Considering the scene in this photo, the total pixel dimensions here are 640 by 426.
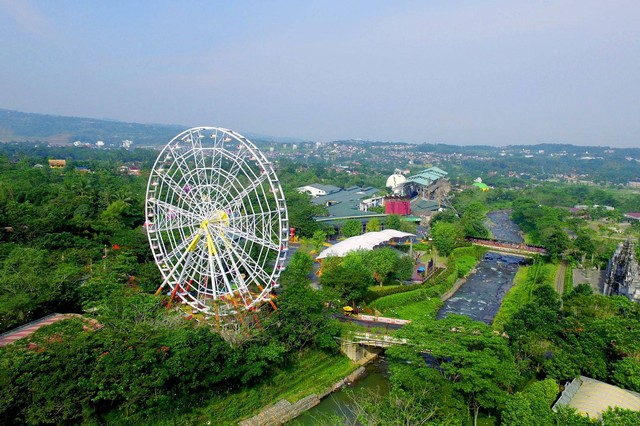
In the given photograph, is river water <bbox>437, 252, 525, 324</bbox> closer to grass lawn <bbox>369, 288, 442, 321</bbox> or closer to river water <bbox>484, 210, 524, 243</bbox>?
grass lawn <bbox>369, 288, 442, 321</bbox>

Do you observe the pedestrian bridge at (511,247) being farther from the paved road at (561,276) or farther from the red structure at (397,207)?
the red structure at (397,207)

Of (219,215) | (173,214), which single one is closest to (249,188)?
(219,215)

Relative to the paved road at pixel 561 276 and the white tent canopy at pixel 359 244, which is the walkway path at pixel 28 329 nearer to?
the white tent canopy at pixel 359 244

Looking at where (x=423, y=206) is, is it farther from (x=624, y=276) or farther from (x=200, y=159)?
(x=200, y=159)

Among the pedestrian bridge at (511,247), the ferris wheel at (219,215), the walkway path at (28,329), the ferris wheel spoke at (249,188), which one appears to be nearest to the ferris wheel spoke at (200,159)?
the ferris wheel at (219,215)

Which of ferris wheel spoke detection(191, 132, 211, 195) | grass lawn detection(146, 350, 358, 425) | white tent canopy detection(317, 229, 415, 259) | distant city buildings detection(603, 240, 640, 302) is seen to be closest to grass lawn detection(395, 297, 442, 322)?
white tent canopy detection(317, 229, 415, 259)

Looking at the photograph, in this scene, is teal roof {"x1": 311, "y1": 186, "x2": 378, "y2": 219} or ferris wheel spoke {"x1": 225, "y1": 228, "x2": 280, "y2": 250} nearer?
ferris wheel spoke {"x1": 225, "y1": 228, "x2": 280, "y2": 250}

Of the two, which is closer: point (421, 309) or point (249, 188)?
point (249, 188)

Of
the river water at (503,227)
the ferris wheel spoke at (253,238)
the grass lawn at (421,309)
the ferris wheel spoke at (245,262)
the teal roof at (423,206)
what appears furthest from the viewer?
the teal roof at (423,206)

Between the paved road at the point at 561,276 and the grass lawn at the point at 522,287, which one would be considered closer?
the grass lawn at the point at 522,287

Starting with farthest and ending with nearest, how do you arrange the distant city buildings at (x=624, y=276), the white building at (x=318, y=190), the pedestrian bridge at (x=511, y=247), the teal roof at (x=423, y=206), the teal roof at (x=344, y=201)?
the white building at (x=318, y=190), the teal roof at (x=423, y=206), the teal roof at (x=344, y=201), the pedestrian bridge at (x=511, y=247), the distant city buildings at (x=624, y=276)

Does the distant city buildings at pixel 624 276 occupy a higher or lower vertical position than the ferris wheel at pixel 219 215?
lower

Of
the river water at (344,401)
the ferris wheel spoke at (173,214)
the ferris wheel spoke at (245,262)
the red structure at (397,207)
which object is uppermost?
the ferris wheel spoke at (173,214)

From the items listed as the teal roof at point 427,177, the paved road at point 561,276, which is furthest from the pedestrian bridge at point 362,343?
the teal roof at point 427,177
